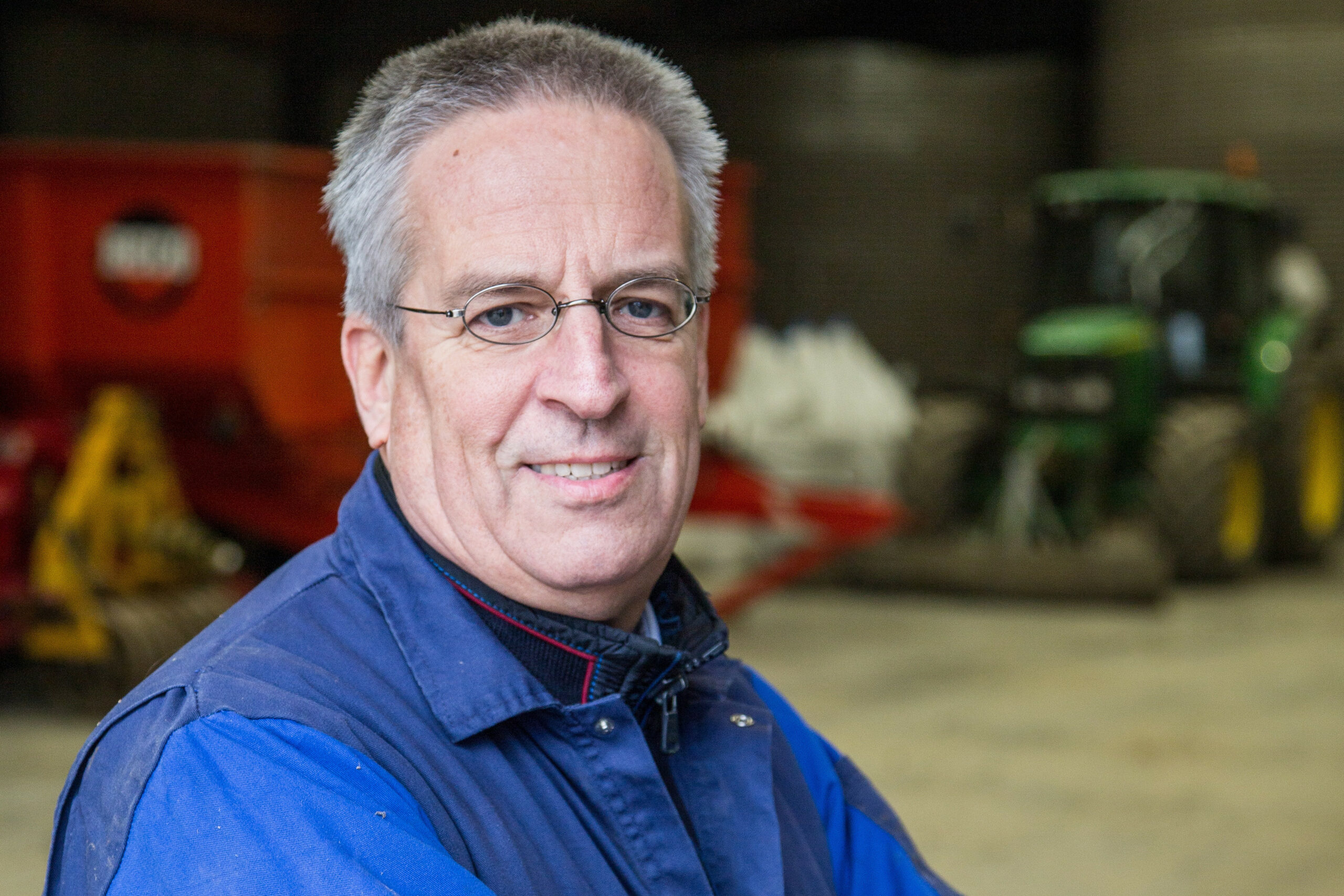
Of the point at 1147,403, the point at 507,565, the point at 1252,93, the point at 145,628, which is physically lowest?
the point at 145,628

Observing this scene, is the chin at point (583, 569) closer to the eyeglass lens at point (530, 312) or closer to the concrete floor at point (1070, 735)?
the eyeglass lens at point (530, 312)

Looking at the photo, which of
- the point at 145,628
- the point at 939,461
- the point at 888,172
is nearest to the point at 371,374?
the point at 145,628

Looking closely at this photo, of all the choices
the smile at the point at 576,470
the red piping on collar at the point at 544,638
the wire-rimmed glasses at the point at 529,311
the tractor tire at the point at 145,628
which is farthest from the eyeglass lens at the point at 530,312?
the tractor tire at the point at 145,628

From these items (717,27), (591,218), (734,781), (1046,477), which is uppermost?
(717,27)

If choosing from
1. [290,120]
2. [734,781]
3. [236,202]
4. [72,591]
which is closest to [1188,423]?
[236,202]

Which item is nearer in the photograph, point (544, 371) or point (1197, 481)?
point (544, 371)

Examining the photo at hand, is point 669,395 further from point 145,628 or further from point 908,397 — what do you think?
point 908,397

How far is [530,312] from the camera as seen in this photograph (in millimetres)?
1186

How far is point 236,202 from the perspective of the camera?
187 inches

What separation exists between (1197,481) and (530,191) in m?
6.18

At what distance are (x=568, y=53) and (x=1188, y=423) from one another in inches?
246

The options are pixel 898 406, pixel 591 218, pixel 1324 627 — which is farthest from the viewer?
pixel 898 406

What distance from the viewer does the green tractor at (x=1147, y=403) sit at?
6.99 metres

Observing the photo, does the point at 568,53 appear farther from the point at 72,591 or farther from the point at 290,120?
the point at 290,120
